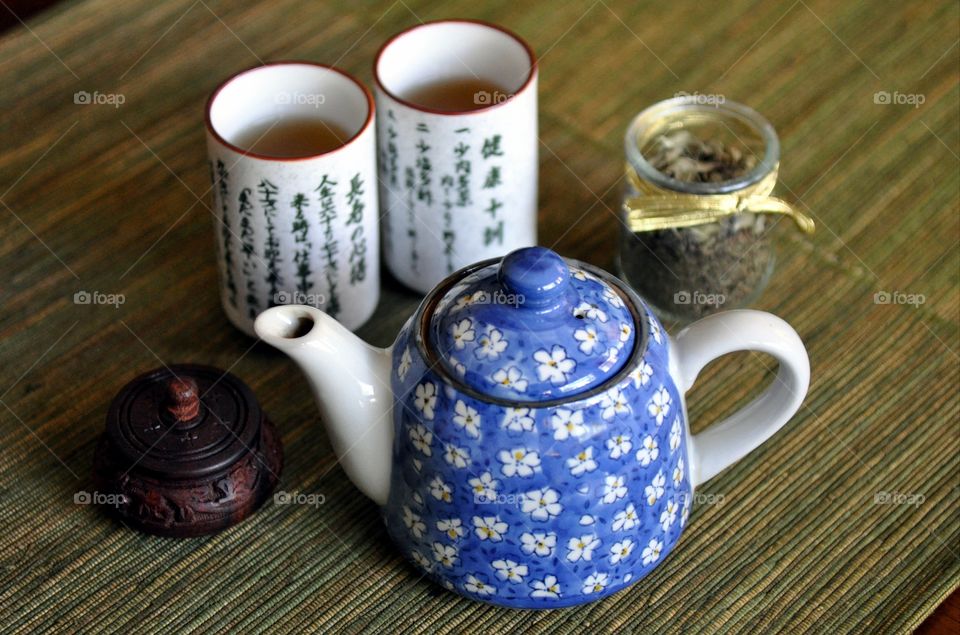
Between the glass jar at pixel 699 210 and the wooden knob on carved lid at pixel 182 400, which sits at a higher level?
the glass jar at pixel 699 210

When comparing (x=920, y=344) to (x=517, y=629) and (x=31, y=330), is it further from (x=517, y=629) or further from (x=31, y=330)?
(x=31, y=330)

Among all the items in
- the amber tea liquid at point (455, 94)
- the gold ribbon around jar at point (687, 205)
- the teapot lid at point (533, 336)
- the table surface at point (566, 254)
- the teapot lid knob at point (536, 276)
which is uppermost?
the teapot lid knob at point (536, 276)

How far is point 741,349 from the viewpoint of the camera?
88 cm

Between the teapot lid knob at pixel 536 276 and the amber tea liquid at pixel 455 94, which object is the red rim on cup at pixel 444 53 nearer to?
the amber tea liquid at pixel 455 94

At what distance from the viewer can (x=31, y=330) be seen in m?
1.15

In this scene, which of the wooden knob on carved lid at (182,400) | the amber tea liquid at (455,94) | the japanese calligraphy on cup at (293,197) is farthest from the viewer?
the amber tea liquid at (455,94)

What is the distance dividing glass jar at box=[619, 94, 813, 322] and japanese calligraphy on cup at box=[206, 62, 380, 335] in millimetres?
240

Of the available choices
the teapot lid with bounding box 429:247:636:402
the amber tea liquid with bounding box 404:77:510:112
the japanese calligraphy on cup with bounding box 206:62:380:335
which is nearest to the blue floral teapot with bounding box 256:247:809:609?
the teapot lid with bounding box 429:247:636:402

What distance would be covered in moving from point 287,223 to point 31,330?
0.88ft

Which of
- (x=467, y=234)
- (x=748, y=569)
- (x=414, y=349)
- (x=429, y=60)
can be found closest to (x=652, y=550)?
(x=748, y=569)


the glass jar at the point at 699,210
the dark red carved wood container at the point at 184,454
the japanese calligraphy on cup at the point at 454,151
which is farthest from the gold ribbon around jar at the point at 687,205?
the dark red carved wood container at the point at 184,454

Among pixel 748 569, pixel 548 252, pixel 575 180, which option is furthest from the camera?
pixel 575 180

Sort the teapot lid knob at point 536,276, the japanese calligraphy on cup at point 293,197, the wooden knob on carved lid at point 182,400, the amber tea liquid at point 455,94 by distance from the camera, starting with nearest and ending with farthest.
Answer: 1. the teapot lid knob at point 536,276
2. the wooden knob on carved lid at point 182,400
3. the japanese calligraphy on cup at point 293,197
4. the amber tea liquid at point 455,94

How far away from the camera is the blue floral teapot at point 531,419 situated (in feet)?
2.74
